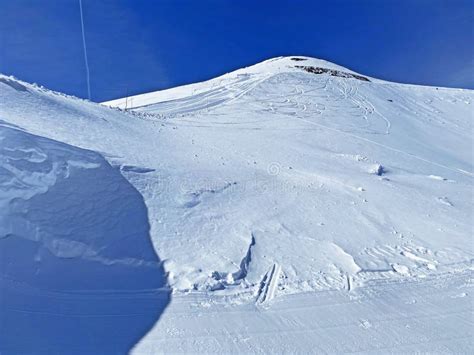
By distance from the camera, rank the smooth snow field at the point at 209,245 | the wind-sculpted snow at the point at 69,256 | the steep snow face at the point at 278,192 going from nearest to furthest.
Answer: the wind-sculpted snow at the point at 69,256, the smooth snow field at the point at 209,245, the steep snow face at the point at 278,192

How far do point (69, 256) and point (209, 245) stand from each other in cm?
194

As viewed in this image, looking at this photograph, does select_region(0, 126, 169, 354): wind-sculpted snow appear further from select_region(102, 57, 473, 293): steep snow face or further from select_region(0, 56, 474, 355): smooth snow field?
select_region(102, 57, 473, 293): steep snow face

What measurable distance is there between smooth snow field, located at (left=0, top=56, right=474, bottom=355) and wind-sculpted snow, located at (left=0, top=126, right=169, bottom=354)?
0.06 ft

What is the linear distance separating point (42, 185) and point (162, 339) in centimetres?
327

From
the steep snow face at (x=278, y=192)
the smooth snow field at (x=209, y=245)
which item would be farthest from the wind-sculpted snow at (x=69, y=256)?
the steep snow face at (x=278, y=192)

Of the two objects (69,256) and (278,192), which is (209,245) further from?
(278,192)

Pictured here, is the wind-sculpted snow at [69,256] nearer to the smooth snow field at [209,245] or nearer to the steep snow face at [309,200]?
the smooth snow field at [209,245]

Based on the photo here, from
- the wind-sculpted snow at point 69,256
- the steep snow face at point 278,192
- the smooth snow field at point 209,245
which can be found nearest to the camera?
the wind-sculpted snow at point 69,256

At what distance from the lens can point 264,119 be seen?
17.0 meters

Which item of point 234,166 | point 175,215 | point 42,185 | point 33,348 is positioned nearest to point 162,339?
point 33,348

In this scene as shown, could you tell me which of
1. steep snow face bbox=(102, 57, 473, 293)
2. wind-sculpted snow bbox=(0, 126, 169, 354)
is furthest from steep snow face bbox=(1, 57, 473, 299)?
wind-sculpted snow bbox=(0, 126, 169, 354)

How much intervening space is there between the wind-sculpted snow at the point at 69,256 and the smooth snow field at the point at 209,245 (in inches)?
0.7

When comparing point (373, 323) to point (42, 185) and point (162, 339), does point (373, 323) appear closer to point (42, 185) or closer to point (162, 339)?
point (162, 339)

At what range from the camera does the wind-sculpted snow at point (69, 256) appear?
13.5 feet
